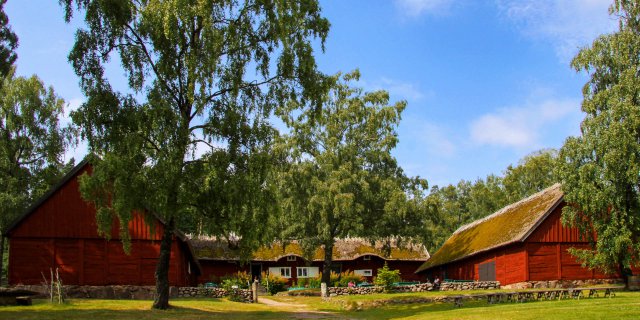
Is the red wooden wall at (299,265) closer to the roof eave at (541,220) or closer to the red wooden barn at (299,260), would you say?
the red wooden barn at (299,260)

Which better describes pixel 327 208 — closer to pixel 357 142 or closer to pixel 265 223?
pixel 357 142

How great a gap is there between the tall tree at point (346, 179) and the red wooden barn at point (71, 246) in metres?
12.5

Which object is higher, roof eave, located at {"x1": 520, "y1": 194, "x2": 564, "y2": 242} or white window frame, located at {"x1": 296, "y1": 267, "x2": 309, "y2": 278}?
roof eave, located at {"x1": 520, "y1": 194, "x2": 564, "y2": 242}

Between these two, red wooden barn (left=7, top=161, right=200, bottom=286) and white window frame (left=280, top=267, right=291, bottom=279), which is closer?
red wooden barn (left=7, top=161, right=200, bottom=286)

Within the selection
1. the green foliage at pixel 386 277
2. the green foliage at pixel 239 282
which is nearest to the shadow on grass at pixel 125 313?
the green foliage at pixel 239 282

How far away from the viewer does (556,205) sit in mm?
35688

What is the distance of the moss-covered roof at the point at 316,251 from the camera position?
48.2m

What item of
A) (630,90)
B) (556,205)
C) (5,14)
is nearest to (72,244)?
(5,14)

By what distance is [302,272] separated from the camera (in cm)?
5216

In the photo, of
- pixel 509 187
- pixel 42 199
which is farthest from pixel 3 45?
pixel 509 187

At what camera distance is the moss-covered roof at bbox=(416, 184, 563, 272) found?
36.2 meters

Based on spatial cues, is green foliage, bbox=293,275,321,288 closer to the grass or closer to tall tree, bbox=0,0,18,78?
the grass

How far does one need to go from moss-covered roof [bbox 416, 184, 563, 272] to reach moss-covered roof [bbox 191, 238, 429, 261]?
305 centimetres

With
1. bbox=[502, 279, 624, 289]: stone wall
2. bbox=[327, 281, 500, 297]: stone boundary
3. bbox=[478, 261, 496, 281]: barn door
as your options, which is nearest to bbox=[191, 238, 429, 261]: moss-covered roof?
bbox=[478, 261, 496, 281]: barn door
